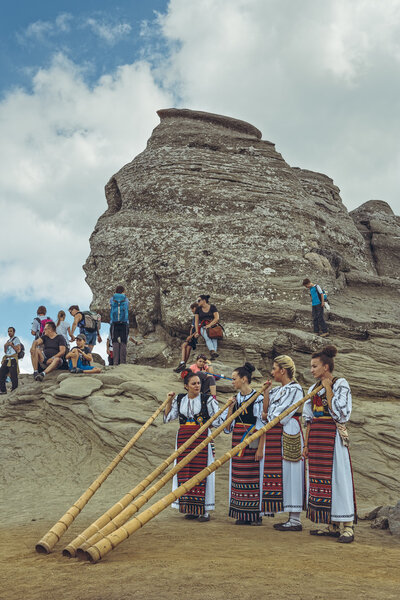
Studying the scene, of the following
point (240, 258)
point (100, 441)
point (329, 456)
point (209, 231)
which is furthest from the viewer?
point (209, 231)

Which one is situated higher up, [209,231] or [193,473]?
[209,231]

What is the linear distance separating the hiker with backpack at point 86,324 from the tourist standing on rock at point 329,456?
871 cm

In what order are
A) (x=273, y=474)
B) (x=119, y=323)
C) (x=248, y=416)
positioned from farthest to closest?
1. (x=119, y=323)
2. (x=248, y=416)
3. (x=273, y=474)

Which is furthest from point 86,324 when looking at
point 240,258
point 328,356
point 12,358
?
point 328,356

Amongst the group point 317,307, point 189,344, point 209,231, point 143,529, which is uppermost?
point 209,231

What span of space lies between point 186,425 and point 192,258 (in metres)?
9.22

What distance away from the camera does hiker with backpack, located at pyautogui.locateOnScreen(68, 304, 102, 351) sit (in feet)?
46.5

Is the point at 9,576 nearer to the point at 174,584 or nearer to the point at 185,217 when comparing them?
the point at 174,584

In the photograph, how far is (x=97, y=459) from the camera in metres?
10.4

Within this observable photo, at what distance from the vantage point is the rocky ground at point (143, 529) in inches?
159

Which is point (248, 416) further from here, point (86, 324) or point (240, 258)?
point (240, 258)

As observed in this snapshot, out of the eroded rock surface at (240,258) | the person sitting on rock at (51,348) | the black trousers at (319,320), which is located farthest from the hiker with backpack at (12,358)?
the black trousers at (319,320)

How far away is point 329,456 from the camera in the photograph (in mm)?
A: 6410

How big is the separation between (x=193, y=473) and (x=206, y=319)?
20.5ft
